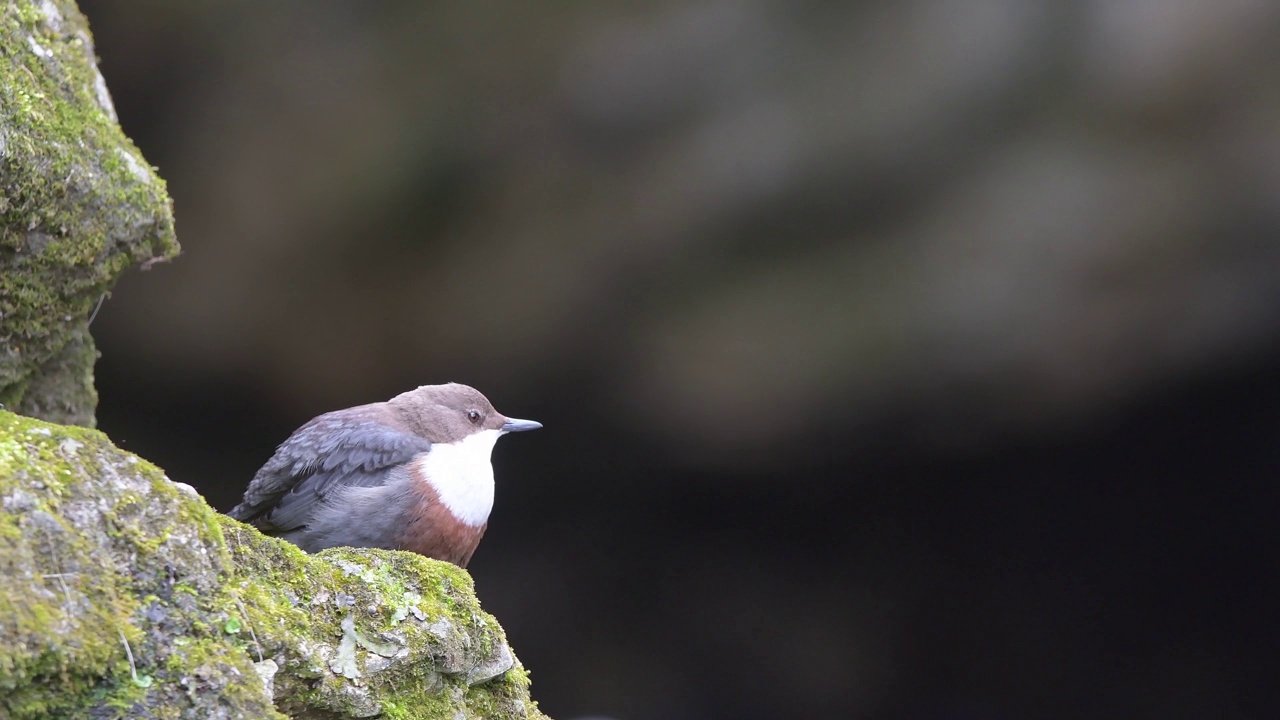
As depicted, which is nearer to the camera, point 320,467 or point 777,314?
point 320,467

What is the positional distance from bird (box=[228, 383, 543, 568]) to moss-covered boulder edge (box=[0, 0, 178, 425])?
815mm

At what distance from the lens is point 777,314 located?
856 cm

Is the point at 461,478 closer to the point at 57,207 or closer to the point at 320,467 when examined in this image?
the point at 320,467

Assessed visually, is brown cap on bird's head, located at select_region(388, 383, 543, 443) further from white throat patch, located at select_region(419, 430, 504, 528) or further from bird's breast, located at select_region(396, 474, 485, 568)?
bird's breast, located at select_region(396, 474, 485, 568)

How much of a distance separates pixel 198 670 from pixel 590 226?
651 cm

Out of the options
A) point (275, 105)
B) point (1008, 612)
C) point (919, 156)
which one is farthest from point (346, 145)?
point (1008, 612)

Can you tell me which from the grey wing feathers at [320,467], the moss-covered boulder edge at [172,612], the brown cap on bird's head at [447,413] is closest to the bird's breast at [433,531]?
the grey wing feathers at [320,467]

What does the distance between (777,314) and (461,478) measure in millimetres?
4663

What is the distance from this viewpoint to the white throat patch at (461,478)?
13.9ft

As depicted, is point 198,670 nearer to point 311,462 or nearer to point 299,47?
point 311,462

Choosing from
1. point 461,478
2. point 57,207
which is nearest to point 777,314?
point 461,478

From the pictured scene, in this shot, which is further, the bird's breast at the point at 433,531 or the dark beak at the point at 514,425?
the dark beak at the point at 514,425

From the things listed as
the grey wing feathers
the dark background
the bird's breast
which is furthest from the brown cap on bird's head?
the dark background

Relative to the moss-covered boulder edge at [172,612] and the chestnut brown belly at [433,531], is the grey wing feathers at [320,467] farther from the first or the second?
the moss-covered boulder edge at [172,612]
